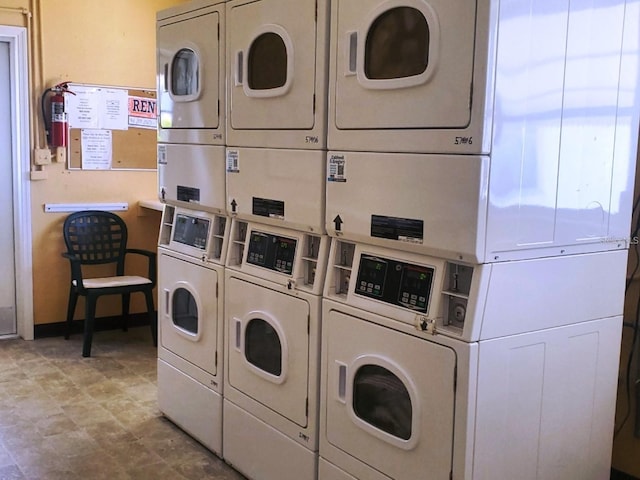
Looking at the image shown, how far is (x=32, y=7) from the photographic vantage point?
4730 millimetres

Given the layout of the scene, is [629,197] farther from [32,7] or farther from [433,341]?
[32,7]

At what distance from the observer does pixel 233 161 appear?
3.01 metres

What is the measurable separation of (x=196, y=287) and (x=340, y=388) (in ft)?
3.61

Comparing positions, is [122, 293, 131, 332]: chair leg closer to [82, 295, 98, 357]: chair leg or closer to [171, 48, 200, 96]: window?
[82, 295, 98, 357]: chair leg

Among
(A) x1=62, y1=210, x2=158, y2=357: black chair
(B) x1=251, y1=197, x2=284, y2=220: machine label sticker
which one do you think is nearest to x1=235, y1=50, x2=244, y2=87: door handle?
(B) x1=251, y1=197, x2=284, y2=220: machine label sticker

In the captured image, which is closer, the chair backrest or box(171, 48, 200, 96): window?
box(171, 48, 200, 96): window

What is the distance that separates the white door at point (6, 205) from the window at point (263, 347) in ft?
8.98

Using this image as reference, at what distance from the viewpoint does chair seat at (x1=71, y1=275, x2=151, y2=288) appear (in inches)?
186

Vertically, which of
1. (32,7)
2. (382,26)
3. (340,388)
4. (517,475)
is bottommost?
(517,475)

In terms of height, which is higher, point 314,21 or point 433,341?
point 314,21

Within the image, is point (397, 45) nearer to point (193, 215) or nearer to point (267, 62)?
point (267, 62)

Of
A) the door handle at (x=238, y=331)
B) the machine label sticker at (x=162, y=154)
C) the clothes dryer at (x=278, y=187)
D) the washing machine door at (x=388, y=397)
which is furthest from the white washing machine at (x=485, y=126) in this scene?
the machine label sticker at (x=162, y=154)

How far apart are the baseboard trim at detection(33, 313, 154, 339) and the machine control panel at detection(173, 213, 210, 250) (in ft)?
6.68

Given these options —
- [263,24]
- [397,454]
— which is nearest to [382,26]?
[263,24]
